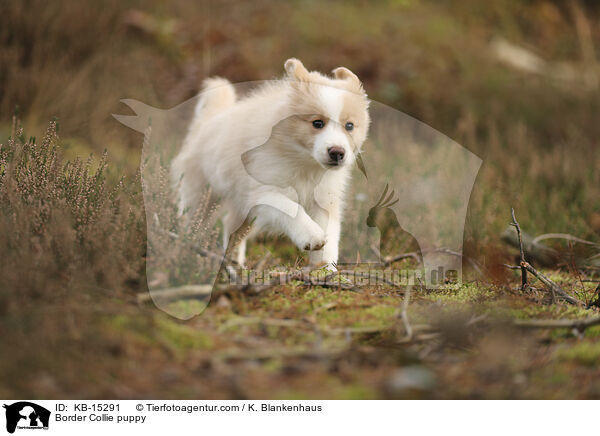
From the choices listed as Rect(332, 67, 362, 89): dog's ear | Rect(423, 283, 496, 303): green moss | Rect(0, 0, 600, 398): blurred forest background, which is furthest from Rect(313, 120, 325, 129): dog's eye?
Rect(423, 283, 496, 303): green moss

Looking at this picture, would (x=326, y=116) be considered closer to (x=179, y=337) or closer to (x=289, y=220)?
(x=289, y=220)

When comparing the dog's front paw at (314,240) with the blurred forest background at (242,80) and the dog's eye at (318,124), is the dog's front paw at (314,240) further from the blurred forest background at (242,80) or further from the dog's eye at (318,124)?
the dog's eye at (318,124)

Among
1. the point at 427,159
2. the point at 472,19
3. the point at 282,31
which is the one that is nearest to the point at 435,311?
the point at 427,159

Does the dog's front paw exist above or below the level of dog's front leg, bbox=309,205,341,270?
below

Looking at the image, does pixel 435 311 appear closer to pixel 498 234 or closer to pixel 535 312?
pixel 535 312

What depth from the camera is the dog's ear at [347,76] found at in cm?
328

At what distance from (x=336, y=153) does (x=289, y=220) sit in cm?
42

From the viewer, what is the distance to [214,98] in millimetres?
4105

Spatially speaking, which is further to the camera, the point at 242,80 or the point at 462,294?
the point at 242,80

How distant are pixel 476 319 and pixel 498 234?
2.18 metres

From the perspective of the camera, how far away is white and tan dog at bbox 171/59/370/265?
10.1ft
